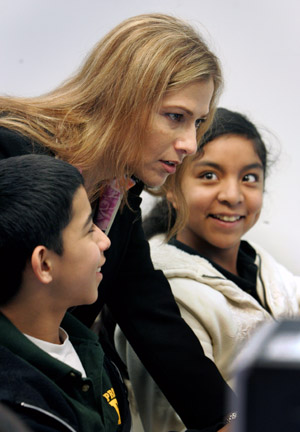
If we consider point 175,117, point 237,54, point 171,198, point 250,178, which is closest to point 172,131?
point 175,117

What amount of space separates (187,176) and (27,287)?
0.66 meters

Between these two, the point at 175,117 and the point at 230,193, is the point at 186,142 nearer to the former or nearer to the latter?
the point at 175,117

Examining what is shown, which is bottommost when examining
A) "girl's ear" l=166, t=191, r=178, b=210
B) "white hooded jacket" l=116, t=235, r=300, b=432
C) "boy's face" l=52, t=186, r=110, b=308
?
"white hooded jacket" l=116, t=235, r=300, b=432

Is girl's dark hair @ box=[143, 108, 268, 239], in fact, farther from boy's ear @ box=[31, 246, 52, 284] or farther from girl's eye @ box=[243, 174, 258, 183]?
boy's ear @ box=[31, 246, 52, 284]

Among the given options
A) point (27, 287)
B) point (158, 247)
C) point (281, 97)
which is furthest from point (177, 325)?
point (281, 97)

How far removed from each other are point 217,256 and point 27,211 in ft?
2.39

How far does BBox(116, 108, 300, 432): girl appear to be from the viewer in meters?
1.14

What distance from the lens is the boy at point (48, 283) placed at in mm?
675

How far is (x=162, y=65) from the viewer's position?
3.19 feet

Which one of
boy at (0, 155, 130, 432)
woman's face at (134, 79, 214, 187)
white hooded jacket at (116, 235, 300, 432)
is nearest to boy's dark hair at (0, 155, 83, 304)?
boy at (0, 155, 130, 432)

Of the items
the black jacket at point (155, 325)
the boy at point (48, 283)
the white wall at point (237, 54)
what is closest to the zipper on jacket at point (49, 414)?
the boy at point (48, 283)

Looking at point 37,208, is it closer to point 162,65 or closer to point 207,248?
point 162,65

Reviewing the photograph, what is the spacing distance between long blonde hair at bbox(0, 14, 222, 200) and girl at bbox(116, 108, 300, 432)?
10.5 inches

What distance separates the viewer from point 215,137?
1.31 metres
